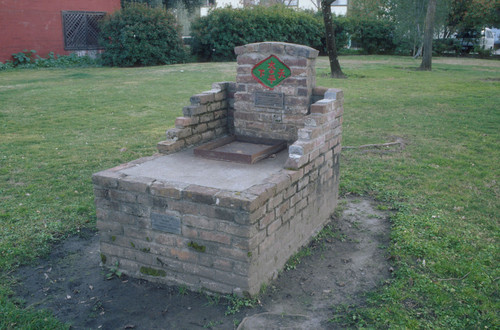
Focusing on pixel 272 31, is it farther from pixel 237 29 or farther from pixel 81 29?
pixel 81 29

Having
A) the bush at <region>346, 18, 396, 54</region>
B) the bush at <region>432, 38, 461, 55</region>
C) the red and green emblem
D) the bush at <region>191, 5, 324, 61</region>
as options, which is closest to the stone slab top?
the red and green emblem

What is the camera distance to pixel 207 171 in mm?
4586

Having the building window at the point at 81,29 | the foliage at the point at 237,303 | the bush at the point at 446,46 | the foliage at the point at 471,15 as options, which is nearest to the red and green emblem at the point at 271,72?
the foliage at the point at 237,303

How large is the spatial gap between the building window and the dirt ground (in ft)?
63.3

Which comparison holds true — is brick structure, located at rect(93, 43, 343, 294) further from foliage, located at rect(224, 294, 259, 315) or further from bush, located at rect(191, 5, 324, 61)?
bush, located at rect(191, 5, 324, 61)

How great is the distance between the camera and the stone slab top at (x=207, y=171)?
4.23m

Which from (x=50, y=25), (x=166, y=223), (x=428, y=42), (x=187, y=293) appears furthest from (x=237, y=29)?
(x=187, y=293)

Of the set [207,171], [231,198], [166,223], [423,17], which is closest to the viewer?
[231,198]

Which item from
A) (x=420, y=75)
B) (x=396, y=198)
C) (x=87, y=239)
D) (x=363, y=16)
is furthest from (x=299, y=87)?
(x=363, y=16)

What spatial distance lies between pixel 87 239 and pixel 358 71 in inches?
640

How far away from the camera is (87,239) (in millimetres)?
5262

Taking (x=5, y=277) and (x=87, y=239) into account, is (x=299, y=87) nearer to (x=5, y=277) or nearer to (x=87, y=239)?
(x=87, y=239)

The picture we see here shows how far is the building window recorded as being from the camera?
21.9 metres

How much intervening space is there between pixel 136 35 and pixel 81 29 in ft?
9.36
